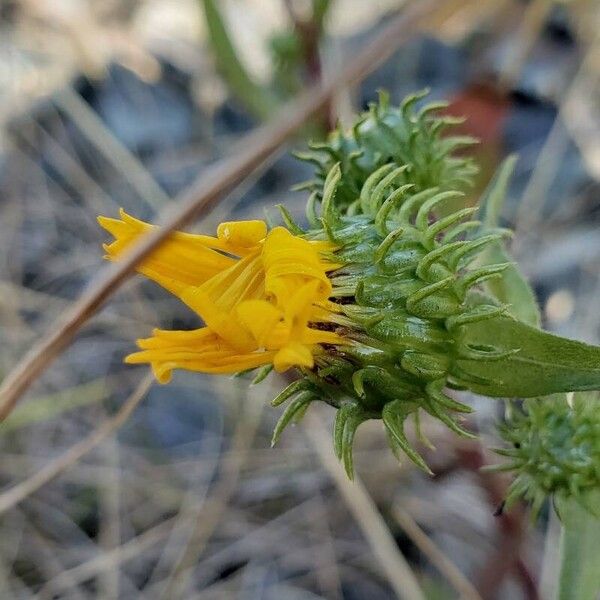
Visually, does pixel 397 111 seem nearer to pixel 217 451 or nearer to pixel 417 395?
pixel 417 395

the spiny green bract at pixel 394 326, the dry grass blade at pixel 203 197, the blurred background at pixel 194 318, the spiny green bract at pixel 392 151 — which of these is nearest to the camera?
the dry grass blade at pixel 203 197

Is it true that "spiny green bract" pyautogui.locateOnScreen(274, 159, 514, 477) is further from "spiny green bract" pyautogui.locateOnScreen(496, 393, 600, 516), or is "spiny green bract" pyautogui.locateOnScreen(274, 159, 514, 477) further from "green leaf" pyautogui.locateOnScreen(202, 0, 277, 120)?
"green leaf" pyautogui.locateOnScreen(202, 0, 277, 120)

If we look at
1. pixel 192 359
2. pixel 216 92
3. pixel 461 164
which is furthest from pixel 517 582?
pixel 216 92

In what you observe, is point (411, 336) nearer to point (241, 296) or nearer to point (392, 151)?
point (241, 296)

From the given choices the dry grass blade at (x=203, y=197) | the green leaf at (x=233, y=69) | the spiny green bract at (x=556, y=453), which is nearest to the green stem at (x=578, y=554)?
the spiny green bract at (x=556, y=453)

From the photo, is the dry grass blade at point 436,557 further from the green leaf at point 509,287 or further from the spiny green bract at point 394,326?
the spiny green bract at point 394,326
